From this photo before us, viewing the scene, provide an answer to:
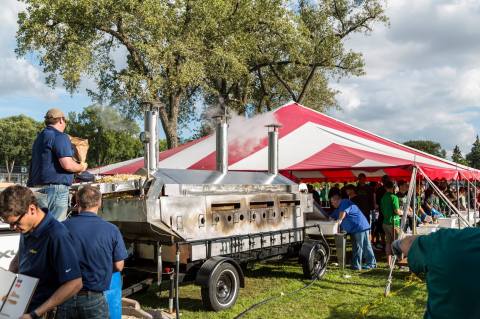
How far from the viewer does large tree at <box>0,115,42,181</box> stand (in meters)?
71.7

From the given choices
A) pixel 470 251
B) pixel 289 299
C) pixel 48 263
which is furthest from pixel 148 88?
pixel 470 251

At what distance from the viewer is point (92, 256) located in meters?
3.19

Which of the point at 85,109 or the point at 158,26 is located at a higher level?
the point at 85,109

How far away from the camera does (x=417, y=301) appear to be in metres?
6.82

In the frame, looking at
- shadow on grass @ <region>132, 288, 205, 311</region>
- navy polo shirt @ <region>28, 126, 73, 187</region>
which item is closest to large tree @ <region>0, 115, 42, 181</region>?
shadow on grass @ <region>132, 288, 205, 311</region>

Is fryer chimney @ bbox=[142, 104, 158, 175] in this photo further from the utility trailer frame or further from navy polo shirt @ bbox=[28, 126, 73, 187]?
navy polo shirt @ bbox=[28, 126, 73, 187]

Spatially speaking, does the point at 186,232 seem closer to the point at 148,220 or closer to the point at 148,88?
the point at 148,220

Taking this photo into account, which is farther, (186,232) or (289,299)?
(289,299)

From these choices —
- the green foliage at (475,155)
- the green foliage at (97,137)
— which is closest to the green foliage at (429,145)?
the green foliage at (475,155)

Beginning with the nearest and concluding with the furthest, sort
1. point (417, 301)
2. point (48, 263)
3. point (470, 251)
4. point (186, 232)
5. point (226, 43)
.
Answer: point (470, 251)
point (48, 263)
point (186, 232)
point (417, 301)
point (226, 43)

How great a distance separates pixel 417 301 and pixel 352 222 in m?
2.62

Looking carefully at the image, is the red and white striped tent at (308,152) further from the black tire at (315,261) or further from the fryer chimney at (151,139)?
the fryer chimney at (151,139)

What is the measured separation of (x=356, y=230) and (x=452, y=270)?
7857 mm

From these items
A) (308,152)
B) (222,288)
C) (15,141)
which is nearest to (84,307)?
(222,288)
